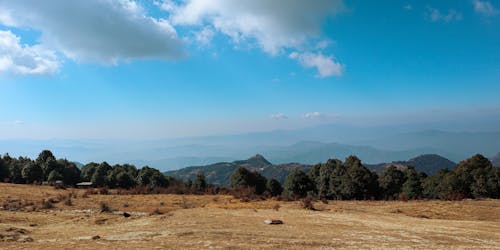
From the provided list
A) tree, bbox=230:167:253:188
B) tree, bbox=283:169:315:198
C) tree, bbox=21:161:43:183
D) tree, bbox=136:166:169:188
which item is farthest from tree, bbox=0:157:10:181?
tree, bbox=283:169:315:198

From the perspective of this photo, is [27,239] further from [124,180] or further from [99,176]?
[99,176]

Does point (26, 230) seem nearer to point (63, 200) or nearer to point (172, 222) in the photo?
point (172, 222)

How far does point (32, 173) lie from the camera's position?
56969mm

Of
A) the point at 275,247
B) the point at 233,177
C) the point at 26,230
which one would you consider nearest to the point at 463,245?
the point at 275,247

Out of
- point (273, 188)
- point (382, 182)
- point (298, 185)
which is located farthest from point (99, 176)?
point (382, 182)

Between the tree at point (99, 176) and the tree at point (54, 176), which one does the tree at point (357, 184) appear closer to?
the tree at point (99, 176)

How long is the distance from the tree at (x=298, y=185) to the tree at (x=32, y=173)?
42.3m

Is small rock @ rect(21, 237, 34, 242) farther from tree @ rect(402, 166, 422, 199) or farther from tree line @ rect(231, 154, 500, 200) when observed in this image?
tree @ rect(402, 166, 422, 199)

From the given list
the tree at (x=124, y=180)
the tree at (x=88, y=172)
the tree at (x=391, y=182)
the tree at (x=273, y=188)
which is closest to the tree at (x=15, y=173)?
the tree at (x=88, y=172)

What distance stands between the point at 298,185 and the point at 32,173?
1772 inches

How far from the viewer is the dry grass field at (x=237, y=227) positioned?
16609 millimetres

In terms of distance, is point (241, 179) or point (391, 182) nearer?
point (241, 179)

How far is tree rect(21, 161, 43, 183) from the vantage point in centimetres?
5666

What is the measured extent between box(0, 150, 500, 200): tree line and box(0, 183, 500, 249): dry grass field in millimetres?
17025
